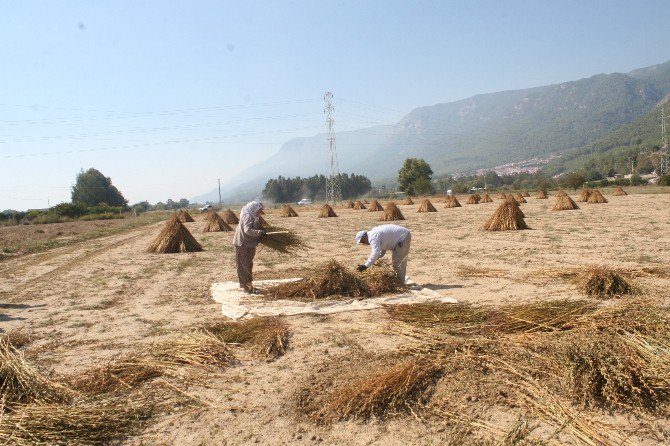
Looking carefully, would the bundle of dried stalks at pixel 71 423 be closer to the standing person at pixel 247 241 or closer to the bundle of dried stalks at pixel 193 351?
the bundle of dried stalks at pixel 193 351

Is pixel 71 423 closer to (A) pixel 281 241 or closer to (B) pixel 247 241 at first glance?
(B) pixel 247 241

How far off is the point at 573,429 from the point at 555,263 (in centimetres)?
647

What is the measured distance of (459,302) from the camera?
590cm

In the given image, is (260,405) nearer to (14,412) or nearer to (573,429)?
(14,412)

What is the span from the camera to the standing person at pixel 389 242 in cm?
672

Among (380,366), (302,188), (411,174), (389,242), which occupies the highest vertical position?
(411,174)

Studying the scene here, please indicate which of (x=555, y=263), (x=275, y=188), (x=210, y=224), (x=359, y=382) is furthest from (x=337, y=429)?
(x=275, y=188)

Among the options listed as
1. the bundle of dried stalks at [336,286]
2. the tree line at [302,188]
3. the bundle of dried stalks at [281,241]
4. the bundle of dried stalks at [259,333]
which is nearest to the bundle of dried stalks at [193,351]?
the bundle of dried stalks at [259,333]

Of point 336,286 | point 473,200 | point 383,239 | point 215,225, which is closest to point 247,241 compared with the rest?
point 336,286

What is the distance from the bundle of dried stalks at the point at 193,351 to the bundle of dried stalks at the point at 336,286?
79.4 inches

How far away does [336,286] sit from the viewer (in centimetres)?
662

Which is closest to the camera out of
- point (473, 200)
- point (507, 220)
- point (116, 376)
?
point (116, 376)

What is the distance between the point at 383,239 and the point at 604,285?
277 cm

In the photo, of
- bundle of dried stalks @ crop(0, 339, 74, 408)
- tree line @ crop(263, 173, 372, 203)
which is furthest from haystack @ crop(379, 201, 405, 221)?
tree line @ crop(263, 173, 372, 203)
